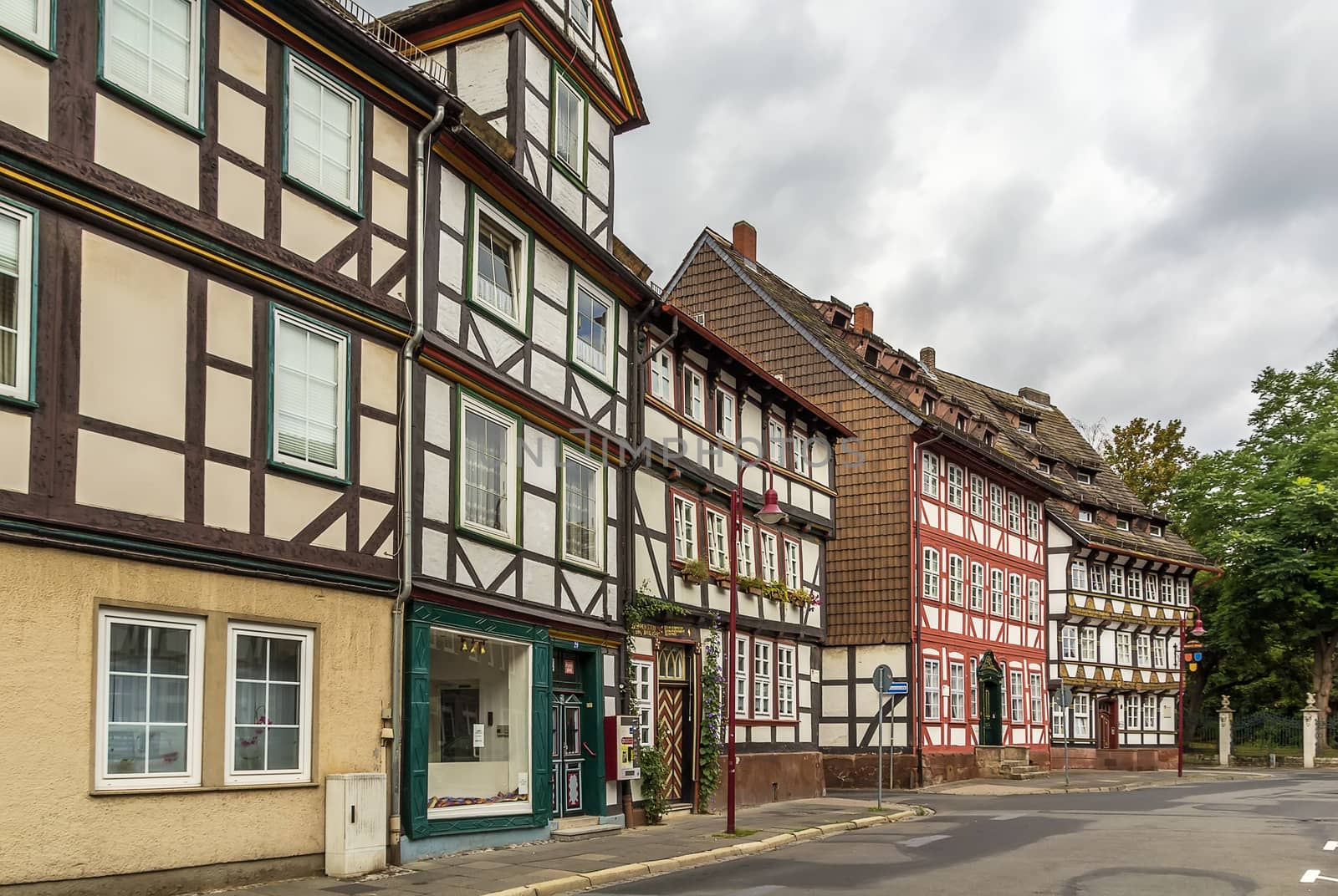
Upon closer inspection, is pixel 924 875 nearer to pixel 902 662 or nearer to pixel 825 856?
pixel 825 856

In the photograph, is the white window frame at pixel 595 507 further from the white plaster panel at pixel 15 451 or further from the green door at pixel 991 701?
the green door at pixel 991 701

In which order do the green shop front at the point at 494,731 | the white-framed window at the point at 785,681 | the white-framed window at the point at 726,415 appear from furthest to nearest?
1. the white-framed window at the point at 785,681
2. the white-framed window at the point at 726,415
3. the green shop front at the point at 494,731

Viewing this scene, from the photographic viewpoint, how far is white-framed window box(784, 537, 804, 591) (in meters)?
31.4

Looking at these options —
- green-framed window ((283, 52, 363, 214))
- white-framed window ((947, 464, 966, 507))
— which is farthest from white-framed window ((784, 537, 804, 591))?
green-framed window ((283, 52, 363, 214))

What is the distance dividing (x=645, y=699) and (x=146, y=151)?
44.4ft

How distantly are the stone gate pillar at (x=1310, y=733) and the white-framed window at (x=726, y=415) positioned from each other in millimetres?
35473

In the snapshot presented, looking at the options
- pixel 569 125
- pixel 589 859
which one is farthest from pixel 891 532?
pixel 589 859

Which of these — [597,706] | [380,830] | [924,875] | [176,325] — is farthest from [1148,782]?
[176,325]

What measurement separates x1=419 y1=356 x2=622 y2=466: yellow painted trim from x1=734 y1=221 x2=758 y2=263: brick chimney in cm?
2247

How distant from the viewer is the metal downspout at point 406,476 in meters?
15.9

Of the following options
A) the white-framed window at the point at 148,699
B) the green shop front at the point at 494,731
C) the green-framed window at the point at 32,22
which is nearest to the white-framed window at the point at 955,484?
Answer: the green shop front at the point at 494,731

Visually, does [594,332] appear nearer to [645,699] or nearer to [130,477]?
[645,699]

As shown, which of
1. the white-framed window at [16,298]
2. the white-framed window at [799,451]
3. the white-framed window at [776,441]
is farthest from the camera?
the white-framed window at [799,451]

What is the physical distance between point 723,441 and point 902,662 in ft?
41.7
